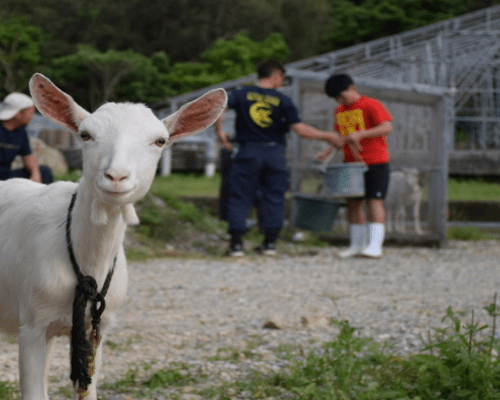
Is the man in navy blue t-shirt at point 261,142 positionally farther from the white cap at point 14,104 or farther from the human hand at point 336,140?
the white cap at point 14,104

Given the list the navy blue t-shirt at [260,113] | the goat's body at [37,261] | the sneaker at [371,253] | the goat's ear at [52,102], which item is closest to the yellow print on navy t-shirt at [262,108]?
the navy blue t-shirt at [260,113]

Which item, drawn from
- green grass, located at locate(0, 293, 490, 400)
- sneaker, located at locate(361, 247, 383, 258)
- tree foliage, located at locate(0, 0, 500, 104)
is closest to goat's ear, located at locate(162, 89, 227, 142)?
green grass, located at locate(0, 293, 490, 400)

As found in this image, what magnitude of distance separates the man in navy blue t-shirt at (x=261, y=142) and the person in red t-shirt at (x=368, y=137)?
0.38 meters

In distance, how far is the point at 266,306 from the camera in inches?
230

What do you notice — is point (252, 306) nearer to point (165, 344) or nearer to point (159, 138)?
point (165, 344)

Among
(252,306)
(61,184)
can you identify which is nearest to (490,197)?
(252,306)

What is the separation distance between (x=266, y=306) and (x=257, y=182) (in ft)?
9.04

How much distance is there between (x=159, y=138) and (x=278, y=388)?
1690 millimetres

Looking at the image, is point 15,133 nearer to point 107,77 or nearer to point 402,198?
point 402,198

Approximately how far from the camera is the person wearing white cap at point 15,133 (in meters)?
6.34

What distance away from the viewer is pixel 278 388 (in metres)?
3.63

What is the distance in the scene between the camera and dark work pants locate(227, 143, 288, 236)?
821 cm

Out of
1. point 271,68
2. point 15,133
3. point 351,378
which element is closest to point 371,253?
point 271,68

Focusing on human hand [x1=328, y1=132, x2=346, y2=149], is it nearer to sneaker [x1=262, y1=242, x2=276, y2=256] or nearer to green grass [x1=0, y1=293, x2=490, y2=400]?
sneaker [x1=262, y1=242, x2=276, y2=256]
